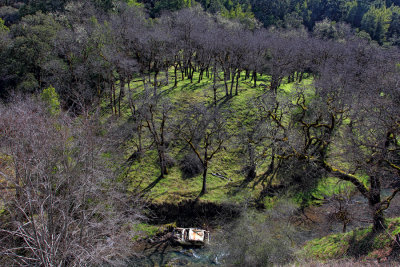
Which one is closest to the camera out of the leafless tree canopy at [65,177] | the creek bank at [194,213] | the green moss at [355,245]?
the green moss at [355,245]

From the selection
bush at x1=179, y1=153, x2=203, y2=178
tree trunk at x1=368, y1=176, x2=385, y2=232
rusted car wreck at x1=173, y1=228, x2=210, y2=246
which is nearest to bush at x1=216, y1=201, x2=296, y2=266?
rusted car wreck at x1=173, y1=228, x2=210, y2=246

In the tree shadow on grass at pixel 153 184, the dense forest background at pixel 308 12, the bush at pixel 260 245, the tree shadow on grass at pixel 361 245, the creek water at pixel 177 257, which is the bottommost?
the creek water at pixel 177 257

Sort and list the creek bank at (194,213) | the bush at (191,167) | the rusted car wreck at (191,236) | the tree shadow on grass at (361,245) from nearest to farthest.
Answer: the tree shadow on grass at (361,245)
the rusted car wreck at (191,236)
the creek bank at (194,213)
the bush at (191,167)

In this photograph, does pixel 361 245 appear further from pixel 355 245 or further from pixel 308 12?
pixel 308 12

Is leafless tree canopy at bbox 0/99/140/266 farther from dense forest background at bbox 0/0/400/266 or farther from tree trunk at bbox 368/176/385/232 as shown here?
tree trunk at bbox 368/176/385/232

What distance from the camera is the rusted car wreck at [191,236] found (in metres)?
21.8

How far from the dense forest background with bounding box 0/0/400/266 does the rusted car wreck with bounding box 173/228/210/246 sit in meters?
1.34

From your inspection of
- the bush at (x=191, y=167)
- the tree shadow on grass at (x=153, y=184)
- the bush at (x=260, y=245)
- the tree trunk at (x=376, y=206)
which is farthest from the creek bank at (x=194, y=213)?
the tree trunk at (x=376, y=206)

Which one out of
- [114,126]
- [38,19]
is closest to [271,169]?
[114,126]

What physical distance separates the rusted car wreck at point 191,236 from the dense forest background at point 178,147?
1.34 m

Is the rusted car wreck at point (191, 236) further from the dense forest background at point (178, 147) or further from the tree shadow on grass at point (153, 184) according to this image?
the tree shadow on grass at point (153, 184)

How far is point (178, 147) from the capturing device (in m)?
29.6

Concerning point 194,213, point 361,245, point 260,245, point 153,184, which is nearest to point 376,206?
point 361,245

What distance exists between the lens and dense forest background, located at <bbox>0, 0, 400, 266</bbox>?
15.5 meters
